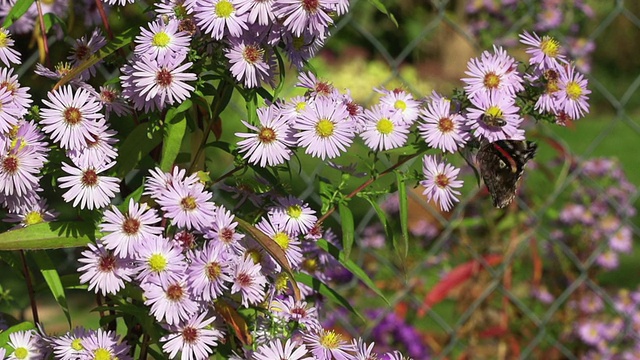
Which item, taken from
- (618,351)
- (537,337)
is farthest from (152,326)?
(618,351)

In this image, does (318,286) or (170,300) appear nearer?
(170,300)

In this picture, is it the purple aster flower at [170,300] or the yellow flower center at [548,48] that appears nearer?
the purple aster flower at [170,300]

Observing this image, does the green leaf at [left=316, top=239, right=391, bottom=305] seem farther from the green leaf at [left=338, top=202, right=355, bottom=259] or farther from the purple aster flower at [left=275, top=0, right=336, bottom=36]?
the purple aster flower at [left=275, top=0, right=336, bottom=36]

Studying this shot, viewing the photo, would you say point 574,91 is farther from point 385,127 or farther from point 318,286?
point 318,286

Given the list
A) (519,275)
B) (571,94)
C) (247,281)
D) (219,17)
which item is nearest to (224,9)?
(219,17)

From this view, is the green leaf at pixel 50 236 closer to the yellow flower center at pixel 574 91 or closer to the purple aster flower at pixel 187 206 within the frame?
the purple aster flower at pixel 187 206

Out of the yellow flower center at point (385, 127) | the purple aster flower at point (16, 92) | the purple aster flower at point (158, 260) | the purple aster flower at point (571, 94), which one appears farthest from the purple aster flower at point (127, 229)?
the purple aster flower at point (571, 94)
